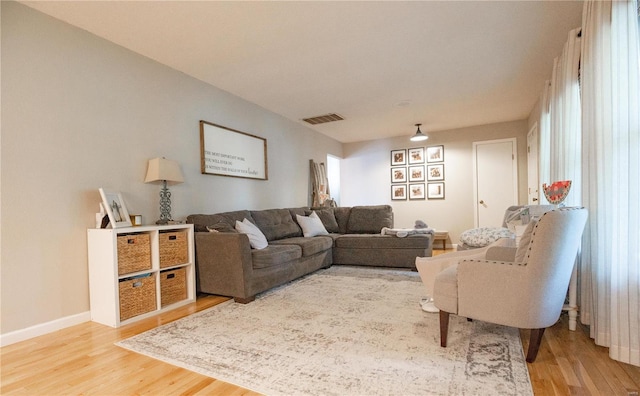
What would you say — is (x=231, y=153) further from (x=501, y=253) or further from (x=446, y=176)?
(x=446, y=176)

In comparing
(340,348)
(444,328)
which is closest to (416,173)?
(444,328)

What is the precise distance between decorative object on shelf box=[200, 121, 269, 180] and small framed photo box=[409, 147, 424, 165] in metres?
3.55

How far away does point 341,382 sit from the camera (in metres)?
1.57

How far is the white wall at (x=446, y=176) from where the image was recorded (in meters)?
6.04

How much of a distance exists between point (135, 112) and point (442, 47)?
9.98ft

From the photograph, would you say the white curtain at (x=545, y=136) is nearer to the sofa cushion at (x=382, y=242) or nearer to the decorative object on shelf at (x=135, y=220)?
the sofa cushion at (x=382, y=242)

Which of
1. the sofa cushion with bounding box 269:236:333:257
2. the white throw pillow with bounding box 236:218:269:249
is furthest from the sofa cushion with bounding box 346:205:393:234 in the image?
the white throw pillow with bounding box 236:218:269:249

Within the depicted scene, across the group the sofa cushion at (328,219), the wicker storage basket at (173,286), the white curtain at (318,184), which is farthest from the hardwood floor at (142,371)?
the white curtain at (318,184)

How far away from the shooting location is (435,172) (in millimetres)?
6621

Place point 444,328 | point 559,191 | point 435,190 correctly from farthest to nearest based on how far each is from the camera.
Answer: point 435,190 → point 559,191 → point 444,328

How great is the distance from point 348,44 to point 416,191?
4520mm

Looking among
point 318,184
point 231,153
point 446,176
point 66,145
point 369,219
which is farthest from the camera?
point 446,176

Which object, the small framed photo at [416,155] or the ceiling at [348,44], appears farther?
the small framed photo at [416,155]

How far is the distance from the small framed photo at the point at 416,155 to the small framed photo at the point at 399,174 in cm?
23
